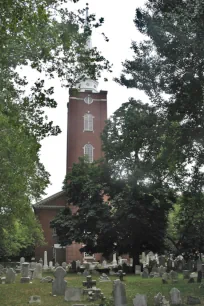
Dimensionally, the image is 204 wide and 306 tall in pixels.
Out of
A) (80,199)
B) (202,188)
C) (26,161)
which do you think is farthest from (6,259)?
(202,188)

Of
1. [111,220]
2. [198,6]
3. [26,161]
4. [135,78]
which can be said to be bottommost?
[111,220]

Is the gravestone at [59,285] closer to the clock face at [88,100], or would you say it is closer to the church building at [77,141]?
the church building at [77,141]

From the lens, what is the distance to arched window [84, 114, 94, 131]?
49.6 metres

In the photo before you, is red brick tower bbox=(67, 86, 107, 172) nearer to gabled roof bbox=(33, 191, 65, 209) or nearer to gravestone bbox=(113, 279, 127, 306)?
gabled roof bbox=(33, 191, 65, 209)

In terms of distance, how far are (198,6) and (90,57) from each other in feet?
15.2

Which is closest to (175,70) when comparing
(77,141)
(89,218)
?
(89,218)

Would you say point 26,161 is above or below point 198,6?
below

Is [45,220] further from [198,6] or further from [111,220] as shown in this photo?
[198,6]

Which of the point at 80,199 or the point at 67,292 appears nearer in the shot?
the point at 67,292

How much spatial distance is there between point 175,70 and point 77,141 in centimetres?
3488

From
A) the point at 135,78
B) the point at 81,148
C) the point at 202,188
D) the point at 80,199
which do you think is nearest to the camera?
the point at 135,78

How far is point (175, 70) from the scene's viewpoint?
561 inches

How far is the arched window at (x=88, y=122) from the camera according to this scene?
163ft

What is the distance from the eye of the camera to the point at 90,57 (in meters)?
11.0
